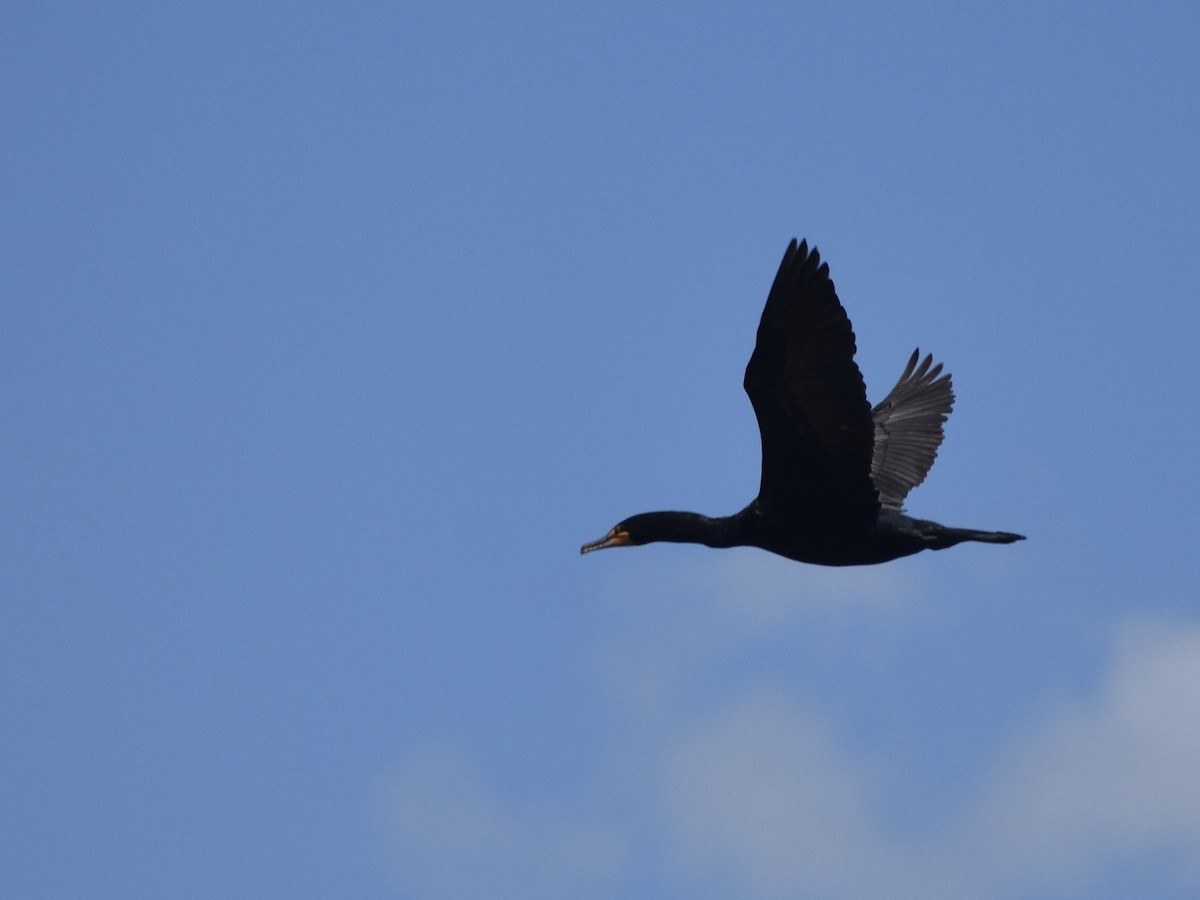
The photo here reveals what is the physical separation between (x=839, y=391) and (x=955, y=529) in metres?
1.84

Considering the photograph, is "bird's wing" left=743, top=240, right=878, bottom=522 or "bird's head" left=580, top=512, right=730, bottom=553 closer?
"bird's wing" left=743, top=240, right=878, bottom=522

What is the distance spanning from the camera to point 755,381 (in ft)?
48.6

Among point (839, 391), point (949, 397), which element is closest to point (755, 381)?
point (839, 391)

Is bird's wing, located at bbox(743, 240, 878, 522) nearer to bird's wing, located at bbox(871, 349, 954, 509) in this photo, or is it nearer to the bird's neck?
the bird's neck

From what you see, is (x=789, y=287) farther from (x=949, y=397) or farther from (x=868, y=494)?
(x=949, y=397)

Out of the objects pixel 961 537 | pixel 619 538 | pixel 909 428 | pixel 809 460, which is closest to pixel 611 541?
pixel 619 538

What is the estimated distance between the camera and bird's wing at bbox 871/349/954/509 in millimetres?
18234

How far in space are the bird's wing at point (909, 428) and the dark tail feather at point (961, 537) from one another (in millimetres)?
2347

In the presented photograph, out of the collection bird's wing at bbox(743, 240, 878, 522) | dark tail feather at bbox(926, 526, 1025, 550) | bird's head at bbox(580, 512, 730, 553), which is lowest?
dark tail feather at bbox(926, 526, 1025, 550)

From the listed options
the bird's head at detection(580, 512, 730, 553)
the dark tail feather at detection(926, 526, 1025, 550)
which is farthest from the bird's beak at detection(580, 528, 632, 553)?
the dark tail feather at detection(926, 526, 1025, 550)

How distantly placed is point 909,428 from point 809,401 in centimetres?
434

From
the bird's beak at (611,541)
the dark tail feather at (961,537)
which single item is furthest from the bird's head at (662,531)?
the dark tail feather at (961,537)

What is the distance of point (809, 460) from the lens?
15211mm

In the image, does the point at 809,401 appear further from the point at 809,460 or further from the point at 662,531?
the point at 662,531
